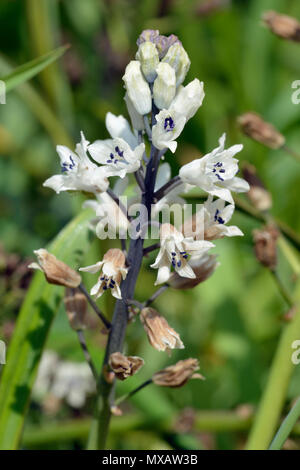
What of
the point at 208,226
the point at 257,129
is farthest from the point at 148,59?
the point at 257,129

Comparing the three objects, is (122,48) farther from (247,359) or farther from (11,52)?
(247,359)

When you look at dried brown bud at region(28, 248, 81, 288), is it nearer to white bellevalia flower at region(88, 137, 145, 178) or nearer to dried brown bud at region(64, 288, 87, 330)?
dried brown bud at region(64, 288, 87, 330)

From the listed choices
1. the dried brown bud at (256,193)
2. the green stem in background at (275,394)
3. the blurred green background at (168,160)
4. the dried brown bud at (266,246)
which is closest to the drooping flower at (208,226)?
the dried brown bud at (266,246)

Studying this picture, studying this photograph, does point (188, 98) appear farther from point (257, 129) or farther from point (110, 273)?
point (257, 129)

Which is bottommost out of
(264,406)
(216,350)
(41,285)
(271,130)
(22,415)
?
(216,350)

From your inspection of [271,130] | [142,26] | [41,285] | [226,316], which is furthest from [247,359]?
[142,26]

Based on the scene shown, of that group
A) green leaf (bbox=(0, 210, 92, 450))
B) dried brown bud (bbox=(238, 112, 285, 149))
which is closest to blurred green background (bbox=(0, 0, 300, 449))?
green leaf (bbox=(0, 210, 92, 450))
